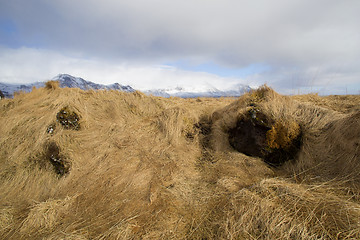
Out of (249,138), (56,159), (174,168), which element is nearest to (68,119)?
(56,159)

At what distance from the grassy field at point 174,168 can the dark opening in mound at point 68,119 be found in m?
0.02

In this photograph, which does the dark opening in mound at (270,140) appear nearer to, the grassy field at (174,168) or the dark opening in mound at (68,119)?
the grassy field at (174,168)

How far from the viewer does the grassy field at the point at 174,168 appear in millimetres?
2234

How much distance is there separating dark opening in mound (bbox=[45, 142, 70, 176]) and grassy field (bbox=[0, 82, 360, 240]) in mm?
23

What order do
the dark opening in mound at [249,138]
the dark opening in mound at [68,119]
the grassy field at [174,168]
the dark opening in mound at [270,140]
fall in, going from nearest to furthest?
1. the grassy field at [174,168]
2. the dark opening in mound at [270,140]
3. the dark opening in mound at [249,138]
4. the dark opening in mound at [68,119]

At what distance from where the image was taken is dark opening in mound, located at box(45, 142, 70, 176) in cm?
366

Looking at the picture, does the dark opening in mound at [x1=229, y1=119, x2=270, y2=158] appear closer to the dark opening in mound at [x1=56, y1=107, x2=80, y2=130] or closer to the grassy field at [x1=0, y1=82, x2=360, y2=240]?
the grassy field at [x1=0, y1=82, x2=360, y2=240]

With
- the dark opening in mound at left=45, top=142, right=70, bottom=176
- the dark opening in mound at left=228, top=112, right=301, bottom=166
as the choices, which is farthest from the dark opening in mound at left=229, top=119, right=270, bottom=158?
the dark opening in mound at left=45, top=142, right=70, bottom=176

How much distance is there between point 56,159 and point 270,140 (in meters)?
4.58

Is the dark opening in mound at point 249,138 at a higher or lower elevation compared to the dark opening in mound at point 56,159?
higher

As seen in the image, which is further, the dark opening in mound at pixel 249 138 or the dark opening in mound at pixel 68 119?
the dark opening in mound at pixel 68 119

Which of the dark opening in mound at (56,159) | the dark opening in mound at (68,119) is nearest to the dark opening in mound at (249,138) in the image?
the dark opening in mound at (56,159)

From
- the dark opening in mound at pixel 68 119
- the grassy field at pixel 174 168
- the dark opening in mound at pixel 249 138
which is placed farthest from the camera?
the dark opening in mound at pixel 68 119

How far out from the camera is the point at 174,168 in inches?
147
